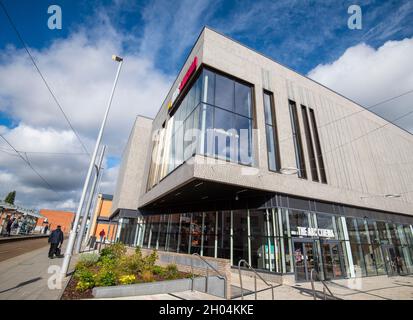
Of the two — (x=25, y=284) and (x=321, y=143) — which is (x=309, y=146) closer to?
(x=321, y=143)

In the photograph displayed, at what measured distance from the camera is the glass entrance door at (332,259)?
560 inches

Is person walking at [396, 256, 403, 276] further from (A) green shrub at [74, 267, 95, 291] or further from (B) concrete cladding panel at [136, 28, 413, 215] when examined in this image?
(A) green shrub at [74, 267, 95, 291]

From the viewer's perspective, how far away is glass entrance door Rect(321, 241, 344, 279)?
46.7 feet

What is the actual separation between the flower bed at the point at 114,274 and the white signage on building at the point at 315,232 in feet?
26.5

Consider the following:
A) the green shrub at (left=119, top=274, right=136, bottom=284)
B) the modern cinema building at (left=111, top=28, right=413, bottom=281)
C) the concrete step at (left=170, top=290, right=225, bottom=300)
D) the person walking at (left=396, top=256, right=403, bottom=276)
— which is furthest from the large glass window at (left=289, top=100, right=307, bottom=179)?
the person walking at (left=396, top=256, right=403, bottom=276)

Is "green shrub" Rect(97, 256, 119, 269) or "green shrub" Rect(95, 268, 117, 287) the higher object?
"green shrub" Rect(97, 256, 119, 269)

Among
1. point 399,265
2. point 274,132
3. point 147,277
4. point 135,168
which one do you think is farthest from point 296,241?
point 135,168

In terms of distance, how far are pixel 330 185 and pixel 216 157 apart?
10167mm

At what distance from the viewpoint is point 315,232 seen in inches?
576

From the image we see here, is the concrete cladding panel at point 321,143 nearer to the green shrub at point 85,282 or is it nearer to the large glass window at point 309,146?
the large glass window at point 309,146

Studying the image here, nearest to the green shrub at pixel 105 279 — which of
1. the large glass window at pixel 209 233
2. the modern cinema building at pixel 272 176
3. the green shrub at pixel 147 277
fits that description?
the green shrub at pixel 147 277

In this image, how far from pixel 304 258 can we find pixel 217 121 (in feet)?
32.8
